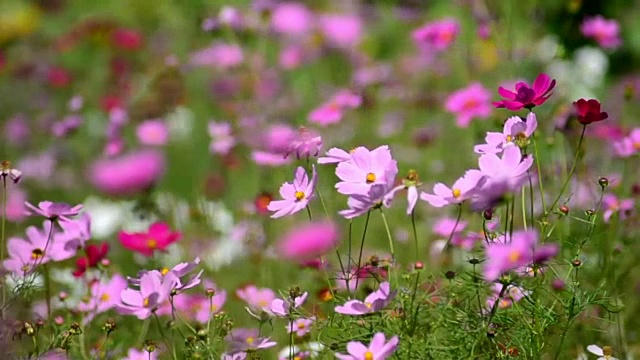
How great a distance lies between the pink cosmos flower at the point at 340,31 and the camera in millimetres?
2582

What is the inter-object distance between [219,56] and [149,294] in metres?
1.48

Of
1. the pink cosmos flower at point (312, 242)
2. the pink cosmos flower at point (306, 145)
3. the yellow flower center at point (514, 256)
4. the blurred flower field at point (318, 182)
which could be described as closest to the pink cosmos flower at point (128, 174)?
the blurred flower field at point (318, 182)

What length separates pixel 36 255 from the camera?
97 centimetres

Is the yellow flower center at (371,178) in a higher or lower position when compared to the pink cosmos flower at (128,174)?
higher

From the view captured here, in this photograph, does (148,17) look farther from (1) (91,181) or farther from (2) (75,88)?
(1) (91,181)

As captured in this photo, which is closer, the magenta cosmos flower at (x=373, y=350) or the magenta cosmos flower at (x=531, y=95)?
the magenta cosmos flower at (x=373, y=350)

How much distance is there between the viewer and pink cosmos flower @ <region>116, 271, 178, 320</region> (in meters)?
0.85

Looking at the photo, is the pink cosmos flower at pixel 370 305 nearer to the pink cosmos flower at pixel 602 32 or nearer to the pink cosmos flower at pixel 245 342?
the pink cosmos flower at pixel 245 342

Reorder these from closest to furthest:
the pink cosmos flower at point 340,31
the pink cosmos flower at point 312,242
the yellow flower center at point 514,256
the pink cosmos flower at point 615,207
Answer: the yellow flower center at point 514,256 → the pink cosmos flower at point 312,242 → the pink cosmos flower at point 615,207 → the pink cosmos flower at point 340,31

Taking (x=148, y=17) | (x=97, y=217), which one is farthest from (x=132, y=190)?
(x=148, y=17)

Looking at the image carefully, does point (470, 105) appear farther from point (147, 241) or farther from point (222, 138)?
point (147, 241)

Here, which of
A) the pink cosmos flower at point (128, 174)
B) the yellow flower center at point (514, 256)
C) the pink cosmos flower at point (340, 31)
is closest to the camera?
the yellow flower center at point (514, 256)

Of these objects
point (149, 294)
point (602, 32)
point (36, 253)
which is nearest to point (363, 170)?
point (149, 294)

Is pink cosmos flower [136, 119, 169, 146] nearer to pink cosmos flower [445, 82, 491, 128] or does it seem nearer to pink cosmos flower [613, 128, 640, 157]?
Result: pink cosmos flower [445, 82, 491, 128]
